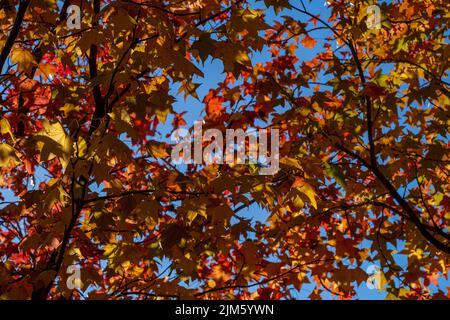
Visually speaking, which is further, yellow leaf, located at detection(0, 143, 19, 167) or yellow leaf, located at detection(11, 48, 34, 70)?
yellow leaf, located at detection(11, 48, 34, 70)

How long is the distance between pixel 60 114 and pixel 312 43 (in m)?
3.22

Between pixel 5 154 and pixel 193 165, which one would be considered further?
pixel 193 165

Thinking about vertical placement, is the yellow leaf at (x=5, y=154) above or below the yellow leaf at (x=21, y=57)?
below

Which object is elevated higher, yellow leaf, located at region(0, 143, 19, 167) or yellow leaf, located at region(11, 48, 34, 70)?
yellow leaf, located at region(11, 48, 34, 70)

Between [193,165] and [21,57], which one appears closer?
[21,57]

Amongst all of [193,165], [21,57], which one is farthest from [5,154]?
[193,165]

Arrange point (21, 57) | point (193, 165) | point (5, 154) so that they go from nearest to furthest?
point (5, 154) < point (21, 57) < point (193, 165)

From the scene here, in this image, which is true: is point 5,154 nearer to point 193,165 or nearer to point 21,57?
point 21,57

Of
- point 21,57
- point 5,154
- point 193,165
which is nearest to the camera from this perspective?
point 5,154

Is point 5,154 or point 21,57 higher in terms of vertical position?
point 21,57

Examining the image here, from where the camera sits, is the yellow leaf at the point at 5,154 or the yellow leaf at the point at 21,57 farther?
the yellow leaf at the point at 21,57
